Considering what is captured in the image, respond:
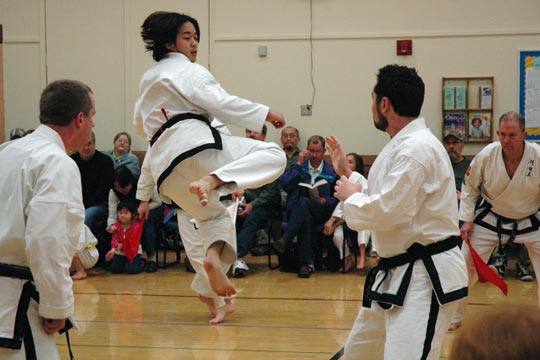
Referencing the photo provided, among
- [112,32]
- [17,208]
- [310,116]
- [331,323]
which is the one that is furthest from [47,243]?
[112,32]

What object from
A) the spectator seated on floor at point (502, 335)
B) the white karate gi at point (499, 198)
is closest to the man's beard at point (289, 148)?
the white karate gi at point (499, 198)

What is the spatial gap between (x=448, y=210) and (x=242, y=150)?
4.21 feet

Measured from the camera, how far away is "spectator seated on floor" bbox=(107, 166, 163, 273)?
8133mm

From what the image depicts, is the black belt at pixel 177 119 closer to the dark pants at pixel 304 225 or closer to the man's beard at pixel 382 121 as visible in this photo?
the man's beard at pixel 382 121

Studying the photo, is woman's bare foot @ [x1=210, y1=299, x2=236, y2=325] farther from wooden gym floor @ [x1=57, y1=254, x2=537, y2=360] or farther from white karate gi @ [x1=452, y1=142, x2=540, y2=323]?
white karate gi @ [x1=452, y1=142, x2=540, y2=323]

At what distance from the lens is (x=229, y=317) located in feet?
19.5

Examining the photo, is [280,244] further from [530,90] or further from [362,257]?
[530,90]

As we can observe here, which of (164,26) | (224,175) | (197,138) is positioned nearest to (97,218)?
(164,26)

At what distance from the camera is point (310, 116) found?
955cm

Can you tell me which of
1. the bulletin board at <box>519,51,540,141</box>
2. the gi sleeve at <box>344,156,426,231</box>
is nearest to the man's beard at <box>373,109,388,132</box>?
the gi sleeve at <box>344,156,426,231</box>

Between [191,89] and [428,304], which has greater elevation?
[191,89]

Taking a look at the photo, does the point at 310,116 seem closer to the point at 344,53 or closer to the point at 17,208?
the point at 344,53

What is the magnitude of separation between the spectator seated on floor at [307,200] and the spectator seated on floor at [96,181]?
6.66 feet

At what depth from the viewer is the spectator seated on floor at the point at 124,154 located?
352 inches
